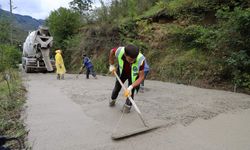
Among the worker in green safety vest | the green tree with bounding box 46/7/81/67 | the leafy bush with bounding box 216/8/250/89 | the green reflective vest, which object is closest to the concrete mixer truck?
the green tree with bounding box 46/7/81/67

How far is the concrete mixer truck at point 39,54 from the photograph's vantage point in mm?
19844

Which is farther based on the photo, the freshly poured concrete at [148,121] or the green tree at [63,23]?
the green tree at [63,23]

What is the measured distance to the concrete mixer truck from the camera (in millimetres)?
19844

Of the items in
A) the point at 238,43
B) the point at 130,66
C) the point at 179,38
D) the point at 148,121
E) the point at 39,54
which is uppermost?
the point at 179,38

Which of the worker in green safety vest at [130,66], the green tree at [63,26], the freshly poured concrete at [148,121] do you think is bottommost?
the freshly poured concrete at [148,121]

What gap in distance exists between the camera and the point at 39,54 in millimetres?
20281

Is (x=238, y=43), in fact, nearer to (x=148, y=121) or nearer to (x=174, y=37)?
(x=174, y=37)

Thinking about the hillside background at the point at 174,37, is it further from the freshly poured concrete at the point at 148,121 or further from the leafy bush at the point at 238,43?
the freshly poured concrete at the point at 148,121

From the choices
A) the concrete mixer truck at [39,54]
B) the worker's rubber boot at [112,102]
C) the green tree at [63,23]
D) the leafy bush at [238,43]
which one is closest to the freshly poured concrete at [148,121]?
the worker's rubber boot at [112,102]

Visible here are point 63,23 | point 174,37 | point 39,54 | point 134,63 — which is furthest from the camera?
point 63,23

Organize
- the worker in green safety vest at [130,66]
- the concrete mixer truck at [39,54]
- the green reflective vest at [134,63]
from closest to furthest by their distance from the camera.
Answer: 1. the worker in green safety vest at [130,66]
2. the green reflective vest at [134,63]
3. the concrete mixer truck at [39,54]

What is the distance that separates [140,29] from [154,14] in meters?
1.31

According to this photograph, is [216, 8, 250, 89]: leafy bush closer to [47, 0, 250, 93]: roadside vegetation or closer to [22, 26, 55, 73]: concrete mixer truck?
[47, 0, 250, 93]: roadside vegetation

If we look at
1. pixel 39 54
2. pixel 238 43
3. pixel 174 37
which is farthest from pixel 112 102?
pixel 39 54
